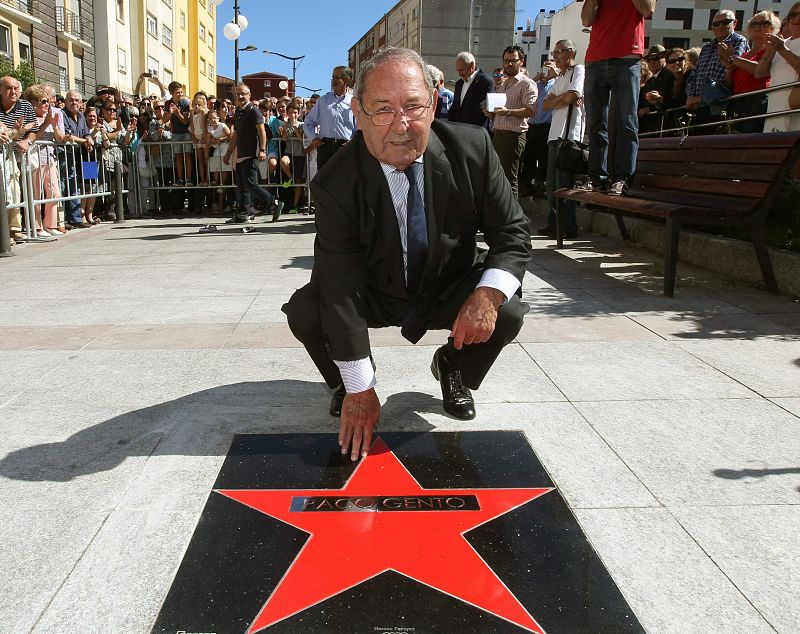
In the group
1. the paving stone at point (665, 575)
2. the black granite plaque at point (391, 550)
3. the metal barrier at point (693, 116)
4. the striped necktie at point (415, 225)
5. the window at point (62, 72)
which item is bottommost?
the black granite plaque at point (391, 550)

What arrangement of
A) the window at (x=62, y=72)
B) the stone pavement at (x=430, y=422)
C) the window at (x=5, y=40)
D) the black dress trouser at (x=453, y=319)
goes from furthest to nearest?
1. the window at (x=62, y=72)
2. the window at (x=5, y=40)
3. the black dress trouser at (x=453, y=319)
4. the stone pavement at (x=430, y=422)

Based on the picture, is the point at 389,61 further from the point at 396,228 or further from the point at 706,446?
the point at 706,446

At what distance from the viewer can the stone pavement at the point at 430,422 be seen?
203 centimetres

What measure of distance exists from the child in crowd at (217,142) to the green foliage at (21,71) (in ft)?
57.1

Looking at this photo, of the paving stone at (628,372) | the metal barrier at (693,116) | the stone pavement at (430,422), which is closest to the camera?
the stone pavement at (430,422)

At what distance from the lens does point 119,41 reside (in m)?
37.5

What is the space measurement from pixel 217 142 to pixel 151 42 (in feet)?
103

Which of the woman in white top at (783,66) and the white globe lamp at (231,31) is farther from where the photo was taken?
the white globe lamp at (231,31)

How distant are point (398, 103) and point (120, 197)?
421 inches

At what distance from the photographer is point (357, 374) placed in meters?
2.74

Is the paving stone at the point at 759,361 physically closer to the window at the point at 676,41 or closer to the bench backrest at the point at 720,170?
the bench backrest at the point at 720,170

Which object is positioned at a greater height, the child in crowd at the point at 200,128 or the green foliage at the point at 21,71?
the green foliage at the point at 21,71

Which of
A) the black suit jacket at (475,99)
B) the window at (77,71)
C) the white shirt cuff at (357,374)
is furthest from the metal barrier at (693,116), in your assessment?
the window at (77,71)

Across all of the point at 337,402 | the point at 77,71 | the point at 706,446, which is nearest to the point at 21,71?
the point at 77,71
